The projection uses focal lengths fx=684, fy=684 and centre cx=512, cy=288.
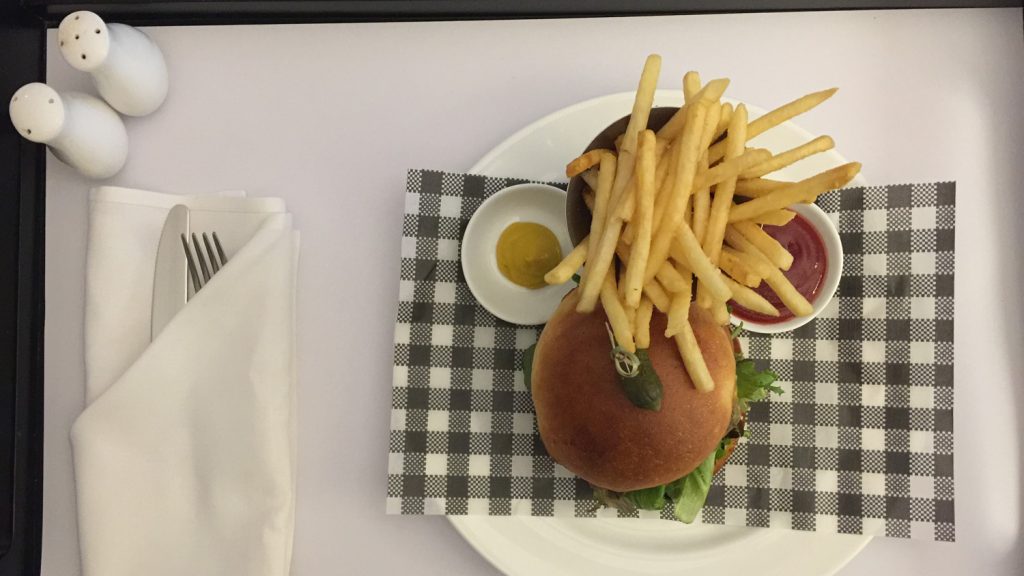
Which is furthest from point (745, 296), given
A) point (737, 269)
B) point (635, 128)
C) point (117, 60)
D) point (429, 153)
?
point (117, 60)

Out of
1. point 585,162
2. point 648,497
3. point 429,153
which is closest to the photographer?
point 585,162

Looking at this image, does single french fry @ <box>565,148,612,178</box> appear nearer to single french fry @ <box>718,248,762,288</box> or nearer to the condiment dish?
single french fry @ <box>718,248,762,288</box>

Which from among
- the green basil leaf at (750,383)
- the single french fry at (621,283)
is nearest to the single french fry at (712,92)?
the single french fry at (621,283)

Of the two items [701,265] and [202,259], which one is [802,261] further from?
[202,259]

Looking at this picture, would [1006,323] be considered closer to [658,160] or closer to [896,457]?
[896,457]

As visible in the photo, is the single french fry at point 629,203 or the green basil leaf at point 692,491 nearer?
the single french fry at point 629,203

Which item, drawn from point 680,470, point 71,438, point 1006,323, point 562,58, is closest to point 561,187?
point 562,58

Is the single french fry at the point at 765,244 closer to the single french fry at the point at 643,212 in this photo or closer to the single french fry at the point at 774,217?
the single french fry at the point at 774,217
